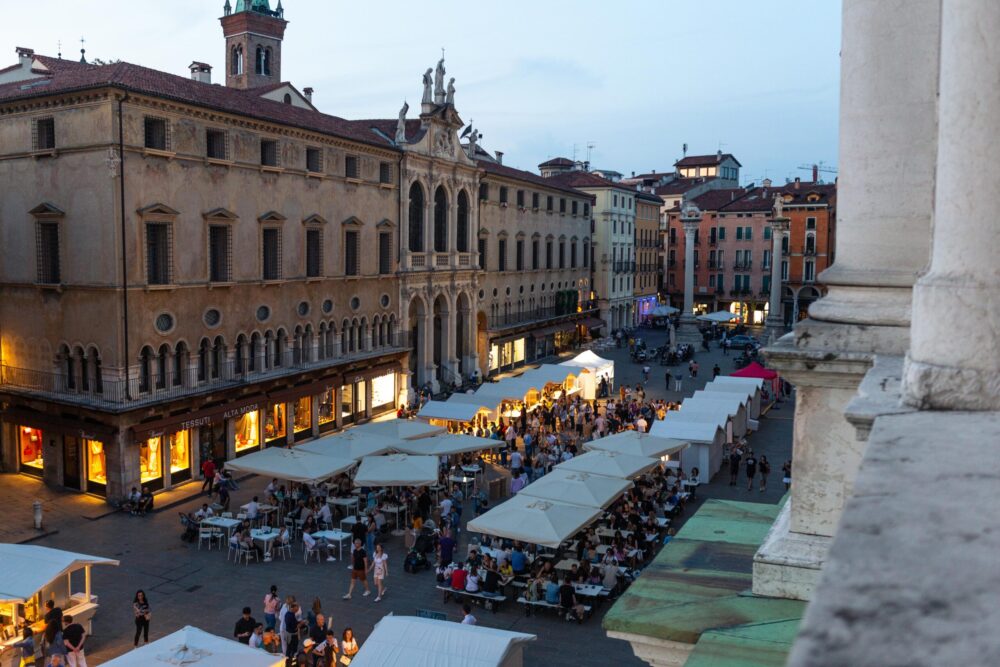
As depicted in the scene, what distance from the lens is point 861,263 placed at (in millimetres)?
7320

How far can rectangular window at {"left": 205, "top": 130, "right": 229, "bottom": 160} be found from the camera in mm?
29828

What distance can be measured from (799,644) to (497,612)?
17.2 m

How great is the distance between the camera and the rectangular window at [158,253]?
27656 millimetres

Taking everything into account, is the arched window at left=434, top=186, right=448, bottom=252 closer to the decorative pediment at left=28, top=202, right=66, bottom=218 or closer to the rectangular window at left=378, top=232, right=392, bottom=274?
the rectangular window at left=378, top=232, right=392, bottom=274

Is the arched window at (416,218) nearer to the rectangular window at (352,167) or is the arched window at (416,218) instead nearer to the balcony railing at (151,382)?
the rectangular window at (352,167)

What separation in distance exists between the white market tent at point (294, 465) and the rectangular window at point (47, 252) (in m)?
9.29

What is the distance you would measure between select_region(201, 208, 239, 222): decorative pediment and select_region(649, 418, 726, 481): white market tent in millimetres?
15608

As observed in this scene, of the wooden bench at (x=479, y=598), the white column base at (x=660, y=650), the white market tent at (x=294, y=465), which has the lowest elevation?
the wooden bench at (x=479, y=598)

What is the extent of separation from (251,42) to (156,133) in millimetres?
40474

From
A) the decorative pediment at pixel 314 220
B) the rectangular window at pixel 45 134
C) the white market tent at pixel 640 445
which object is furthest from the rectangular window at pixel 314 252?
the white market tent at pixel 640 445

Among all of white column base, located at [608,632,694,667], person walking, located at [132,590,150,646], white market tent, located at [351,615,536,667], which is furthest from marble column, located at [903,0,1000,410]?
person walking, located at [132,590,150,646]

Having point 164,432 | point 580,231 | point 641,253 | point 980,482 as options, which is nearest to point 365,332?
point 164,432

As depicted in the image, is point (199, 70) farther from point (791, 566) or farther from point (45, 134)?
point (791, 566)

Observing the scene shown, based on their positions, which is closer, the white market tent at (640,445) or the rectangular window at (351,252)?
the white market tent at (640,445)
